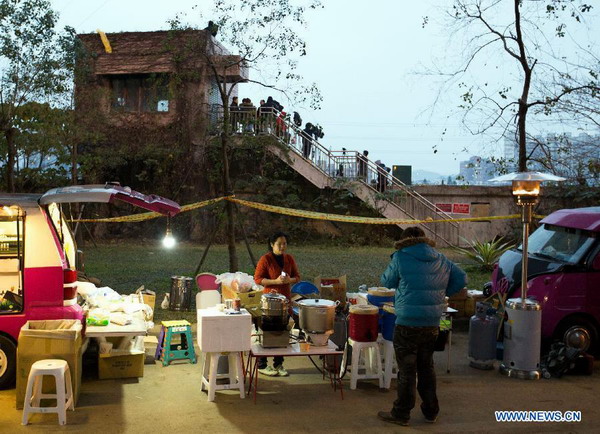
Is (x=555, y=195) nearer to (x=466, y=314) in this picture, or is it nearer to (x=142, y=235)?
(x=466, y=314)

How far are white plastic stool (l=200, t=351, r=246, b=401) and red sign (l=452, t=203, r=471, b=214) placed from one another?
17.3 m

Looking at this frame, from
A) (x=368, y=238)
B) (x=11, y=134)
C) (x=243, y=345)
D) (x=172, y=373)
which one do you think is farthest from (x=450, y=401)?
(x=368, y=238)

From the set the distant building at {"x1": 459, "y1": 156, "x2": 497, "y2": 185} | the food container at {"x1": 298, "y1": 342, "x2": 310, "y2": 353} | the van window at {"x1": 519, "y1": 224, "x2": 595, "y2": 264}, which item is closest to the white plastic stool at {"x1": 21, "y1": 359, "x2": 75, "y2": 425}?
the food container at {"x1": 298, "y1": 342, "x2": 310, "y2": 353}

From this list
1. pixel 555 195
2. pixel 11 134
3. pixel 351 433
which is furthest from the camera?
pixel 555 195

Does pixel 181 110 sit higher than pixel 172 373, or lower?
higher

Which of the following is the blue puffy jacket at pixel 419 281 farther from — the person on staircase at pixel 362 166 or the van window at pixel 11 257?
the person on staircase at pixel 362 166

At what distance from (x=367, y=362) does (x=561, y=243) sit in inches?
139

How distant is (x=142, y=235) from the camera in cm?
2344

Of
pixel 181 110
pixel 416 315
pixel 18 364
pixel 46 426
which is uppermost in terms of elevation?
pixel 181 110

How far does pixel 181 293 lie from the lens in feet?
35.6

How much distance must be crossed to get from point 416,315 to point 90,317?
3.77 m

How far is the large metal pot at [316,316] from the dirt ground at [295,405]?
2.56ft

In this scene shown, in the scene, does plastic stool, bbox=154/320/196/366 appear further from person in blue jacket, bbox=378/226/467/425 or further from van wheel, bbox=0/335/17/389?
person in blue jacket, bbox=378/226/467/425

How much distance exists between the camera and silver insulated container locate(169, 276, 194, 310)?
1080 centimetres
